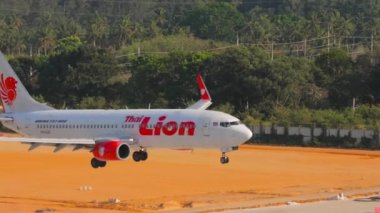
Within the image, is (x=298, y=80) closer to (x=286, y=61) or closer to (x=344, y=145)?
(x=286, y=61)

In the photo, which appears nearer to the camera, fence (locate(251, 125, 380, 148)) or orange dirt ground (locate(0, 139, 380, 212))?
orange dirt ground (locate(0, 139, 380, 212))

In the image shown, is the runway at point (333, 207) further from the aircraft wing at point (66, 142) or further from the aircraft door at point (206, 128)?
the aircraft wing at point (66, 142)

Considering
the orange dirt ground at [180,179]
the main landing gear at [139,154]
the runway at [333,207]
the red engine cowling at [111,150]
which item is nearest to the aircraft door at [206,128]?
the orange dirt ground at [180,179]

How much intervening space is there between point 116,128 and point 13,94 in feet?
34.9

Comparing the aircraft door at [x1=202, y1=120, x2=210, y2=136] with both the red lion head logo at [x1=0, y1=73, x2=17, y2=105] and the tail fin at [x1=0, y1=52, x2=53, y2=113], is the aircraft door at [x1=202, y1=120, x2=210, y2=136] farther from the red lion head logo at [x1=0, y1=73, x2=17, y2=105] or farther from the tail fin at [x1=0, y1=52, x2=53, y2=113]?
the red lion head logo at [x1=0, y1=73, x2=17, y2=105]

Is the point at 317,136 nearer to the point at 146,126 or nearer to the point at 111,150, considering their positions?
the point at 146,126

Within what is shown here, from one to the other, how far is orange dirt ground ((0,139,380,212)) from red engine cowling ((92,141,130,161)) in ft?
4.99

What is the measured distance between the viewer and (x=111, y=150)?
5669 cm

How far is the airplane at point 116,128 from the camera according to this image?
5584cm

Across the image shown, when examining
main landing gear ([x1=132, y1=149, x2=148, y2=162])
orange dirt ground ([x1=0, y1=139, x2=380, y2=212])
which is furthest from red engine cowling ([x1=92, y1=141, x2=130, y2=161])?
main landing gear ([x1=132, y1=149, x2=148, y2=162])

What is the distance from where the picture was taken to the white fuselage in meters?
55.7

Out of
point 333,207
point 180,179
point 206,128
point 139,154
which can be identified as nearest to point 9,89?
point 139,154

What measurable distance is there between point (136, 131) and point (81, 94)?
225 feet

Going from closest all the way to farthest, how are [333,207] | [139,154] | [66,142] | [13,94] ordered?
[333,207] → [66,142] → [139,154] → [13,94]
